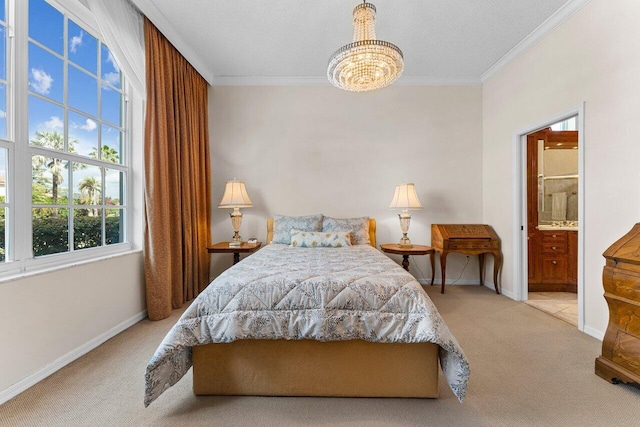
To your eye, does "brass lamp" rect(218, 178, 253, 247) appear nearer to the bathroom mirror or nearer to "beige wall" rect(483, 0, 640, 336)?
"beige wall" rect(483, 0, 640, 336)

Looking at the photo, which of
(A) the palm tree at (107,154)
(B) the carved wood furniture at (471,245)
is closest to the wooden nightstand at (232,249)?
(A) the palm tree at (107,154)

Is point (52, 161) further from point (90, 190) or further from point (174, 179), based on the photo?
point (174, 179)

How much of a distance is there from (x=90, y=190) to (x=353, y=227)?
264 centimetres

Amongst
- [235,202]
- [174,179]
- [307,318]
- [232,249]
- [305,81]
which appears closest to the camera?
[307,318]

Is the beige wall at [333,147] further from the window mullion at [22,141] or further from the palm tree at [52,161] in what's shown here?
the window mullion at [22,141]

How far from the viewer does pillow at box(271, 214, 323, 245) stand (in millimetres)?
3502

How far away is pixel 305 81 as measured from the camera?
3896 mm

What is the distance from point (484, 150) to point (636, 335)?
2820 millimetres

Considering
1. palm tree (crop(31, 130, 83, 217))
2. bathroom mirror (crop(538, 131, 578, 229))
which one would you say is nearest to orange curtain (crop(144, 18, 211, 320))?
palm tree (crop(31, 130, 83, 217))

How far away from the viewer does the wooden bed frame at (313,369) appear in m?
1.60

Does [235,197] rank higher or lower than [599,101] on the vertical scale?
lower

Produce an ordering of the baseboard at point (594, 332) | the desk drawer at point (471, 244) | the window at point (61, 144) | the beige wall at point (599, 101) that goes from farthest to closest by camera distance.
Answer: the desk drawer at point (471, 244) → the baseboard at point (594, 332) → the beige wall at point (599, 101) → the window at point (61, 144)

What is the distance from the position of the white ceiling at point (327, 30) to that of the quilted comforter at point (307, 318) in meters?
2.38

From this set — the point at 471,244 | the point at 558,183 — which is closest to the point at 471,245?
the point at 471,244
